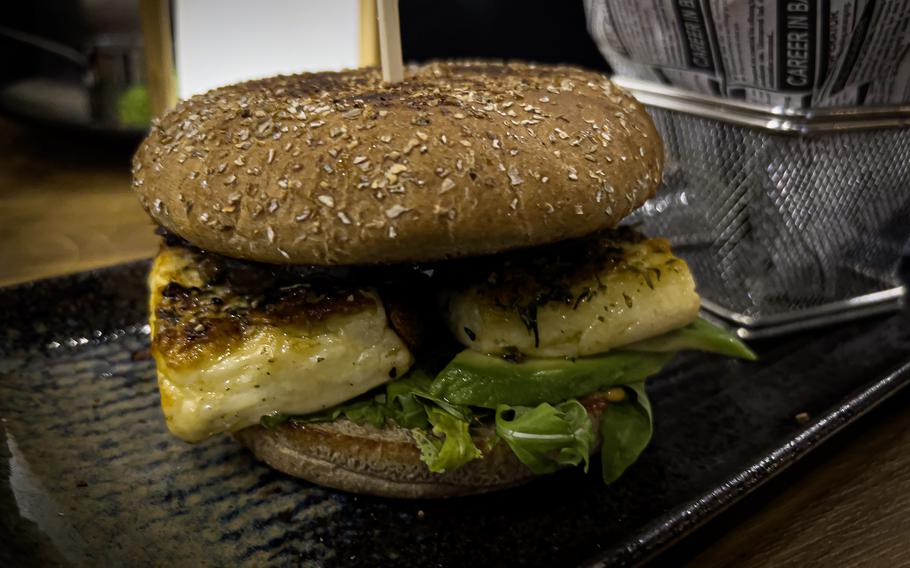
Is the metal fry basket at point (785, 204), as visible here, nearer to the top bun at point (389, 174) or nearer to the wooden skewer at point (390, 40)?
the top bun at point (389, 174)

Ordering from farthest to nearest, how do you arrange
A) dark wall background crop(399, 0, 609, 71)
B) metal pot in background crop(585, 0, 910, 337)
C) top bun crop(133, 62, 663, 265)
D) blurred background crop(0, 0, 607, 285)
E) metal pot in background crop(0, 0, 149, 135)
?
dark wall background crop(399, 0, 609, 71) < metal pot in background crop(0, 0, 149, 135) < blurred background crop(0, 0, 607, 285) < metal pot in background crop(585, 0, 910, 337) < top bun crop(133, 62, 663, 265)

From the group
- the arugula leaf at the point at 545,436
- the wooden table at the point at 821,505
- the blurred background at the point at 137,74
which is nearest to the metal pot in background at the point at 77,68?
the blurred background at the point at 137,74

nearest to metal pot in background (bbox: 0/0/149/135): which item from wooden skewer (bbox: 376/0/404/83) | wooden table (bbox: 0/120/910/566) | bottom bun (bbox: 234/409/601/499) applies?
wooden table (bbox: 0/120/910/566)

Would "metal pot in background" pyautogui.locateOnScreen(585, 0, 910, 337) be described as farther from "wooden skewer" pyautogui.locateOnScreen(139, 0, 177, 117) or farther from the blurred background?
"wooden skewer" pyautogui.locateOnScreen(139, 0, 177, 117)

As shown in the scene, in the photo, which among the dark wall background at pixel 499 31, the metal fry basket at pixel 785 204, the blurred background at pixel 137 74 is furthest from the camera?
the dark wall background at pixel 499 31

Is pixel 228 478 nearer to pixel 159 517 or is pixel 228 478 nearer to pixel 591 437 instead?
pixel 159 517

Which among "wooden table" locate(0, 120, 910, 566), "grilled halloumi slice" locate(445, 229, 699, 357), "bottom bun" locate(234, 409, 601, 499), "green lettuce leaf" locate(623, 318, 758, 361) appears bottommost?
"wooden table" locate(0, 120, 910, 566)

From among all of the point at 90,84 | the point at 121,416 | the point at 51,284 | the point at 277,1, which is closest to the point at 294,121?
the point at 121,416
